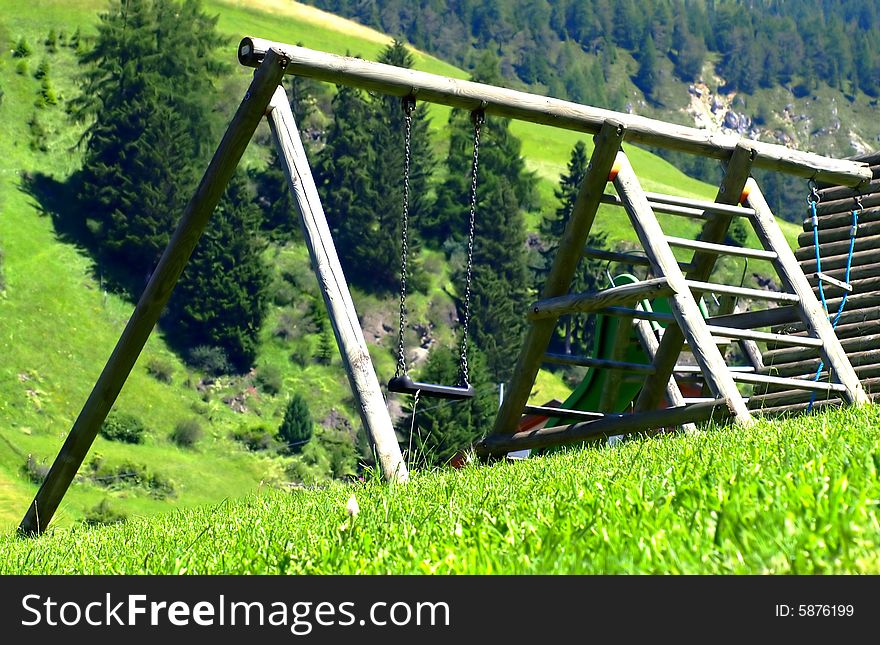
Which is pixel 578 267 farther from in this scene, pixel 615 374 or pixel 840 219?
pixel 615 374

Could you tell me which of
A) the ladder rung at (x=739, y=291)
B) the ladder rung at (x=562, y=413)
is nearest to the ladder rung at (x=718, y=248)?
the ladder rung at (x=739, y=291)

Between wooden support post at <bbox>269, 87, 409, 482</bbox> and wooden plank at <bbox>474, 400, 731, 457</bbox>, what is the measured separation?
182cm

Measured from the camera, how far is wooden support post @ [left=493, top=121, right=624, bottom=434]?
27.6 ft

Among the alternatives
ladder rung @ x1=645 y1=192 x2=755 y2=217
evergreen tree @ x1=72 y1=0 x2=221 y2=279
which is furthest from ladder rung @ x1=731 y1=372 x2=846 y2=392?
evergreen tree @ x1=72 y1=0 x2=221 y2=279

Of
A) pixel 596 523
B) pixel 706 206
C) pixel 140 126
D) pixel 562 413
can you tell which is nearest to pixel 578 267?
pixel 140 126

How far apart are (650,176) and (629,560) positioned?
131826 mm

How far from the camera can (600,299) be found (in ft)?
27.8

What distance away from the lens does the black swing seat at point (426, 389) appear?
7.46 metres

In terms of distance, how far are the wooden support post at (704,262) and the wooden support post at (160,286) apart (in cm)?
334

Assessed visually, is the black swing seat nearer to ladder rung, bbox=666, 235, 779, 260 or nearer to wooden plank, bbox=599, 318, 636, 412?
ladder rung, bbox=666, 235, 779, 260

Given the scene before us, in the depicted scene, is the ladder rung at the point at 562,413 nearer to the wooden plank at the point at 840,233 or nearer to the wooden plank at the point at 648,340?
the wooden plank at the point at 648,340

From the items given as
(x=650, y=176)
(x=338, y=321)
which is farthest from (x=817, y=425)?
(x=650, y=176)

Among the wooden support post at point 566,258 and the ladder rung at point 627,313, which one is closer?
the wooden support post at point 566,258
